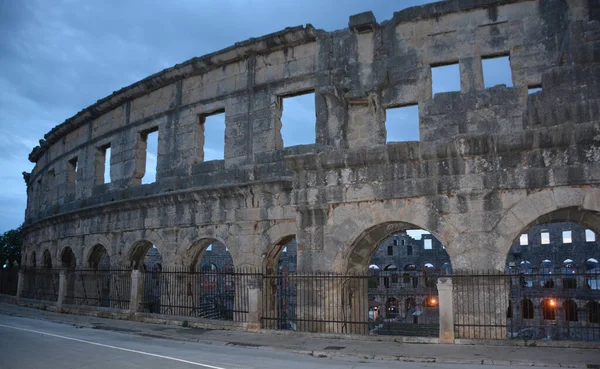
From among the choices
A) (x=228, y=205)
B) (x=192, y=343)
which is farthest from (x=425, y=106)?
(x=192, y=343)

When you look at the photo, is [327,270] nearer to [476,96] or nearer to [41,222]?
[476,96]

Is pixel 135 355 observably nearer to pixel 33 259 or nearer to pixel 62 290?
pixel 62 290

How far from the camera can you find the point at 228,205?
13.9 metres

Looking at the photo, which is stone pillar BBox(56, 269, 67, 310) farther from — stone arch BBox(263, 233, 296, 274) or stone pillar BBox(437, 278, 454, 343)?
stone pillar BBox(437, 278, 454, 343)

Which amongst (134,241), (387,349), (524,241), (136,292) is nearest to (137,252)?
(134,241)

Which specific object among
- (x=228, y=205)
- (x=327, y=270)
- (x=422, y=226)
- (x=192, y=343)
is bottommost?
(x=192, y=343)

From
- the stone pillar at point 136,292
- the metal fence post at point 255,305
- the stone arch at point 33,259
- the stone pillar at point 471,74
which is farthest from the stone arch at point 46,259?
the stone pillar at point 471,74

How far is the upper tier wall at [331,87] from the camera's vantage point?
452 inches

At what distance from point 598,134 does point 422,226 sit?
3.57m

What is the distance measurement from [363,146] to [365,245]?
92.7 inches

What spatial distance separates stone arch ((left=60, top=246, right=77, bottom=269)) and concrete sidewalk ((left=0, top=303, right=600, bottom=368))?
9980 millimetres

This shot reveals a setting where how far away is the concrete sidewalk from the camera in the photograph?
288 inches

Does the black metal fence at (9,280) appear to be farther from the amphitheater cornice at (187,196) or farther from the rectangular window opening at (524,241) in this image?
the rectangular window opening at (524,241)

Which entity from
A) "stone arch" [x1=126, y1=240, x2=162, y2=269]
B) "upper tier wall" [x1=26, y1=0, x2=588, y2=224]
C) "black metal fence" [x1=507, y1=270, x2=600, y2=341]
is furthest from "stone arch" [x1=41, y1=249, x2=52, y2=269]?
"black metal fence" [x1=507, y1=270, x2=600, y2=341]
